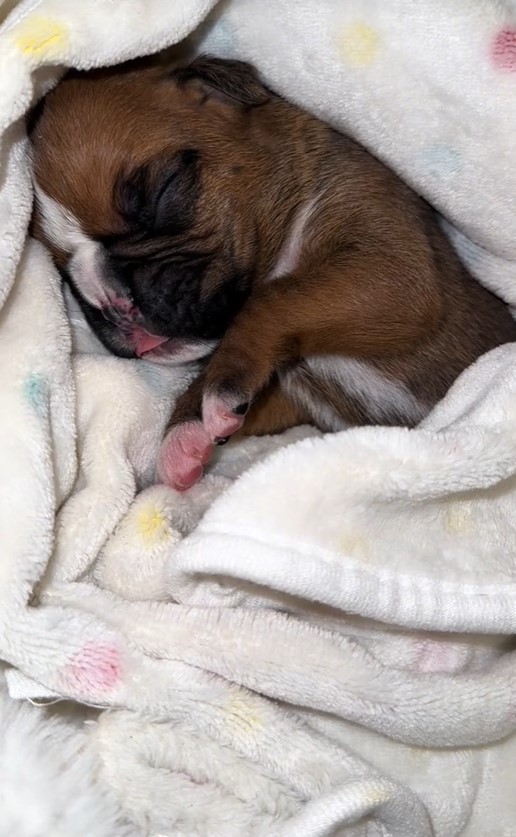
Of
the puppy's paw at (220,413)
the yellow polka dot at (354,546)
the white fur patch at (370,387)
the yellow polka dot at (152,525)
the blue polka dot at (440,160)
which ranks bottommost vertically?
the white fur patch at (370,387)

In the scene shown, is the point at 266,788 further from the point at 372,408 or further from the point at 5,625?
the point at 372,408

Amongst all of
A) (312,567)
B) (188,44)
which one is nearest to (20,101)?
(188,44)

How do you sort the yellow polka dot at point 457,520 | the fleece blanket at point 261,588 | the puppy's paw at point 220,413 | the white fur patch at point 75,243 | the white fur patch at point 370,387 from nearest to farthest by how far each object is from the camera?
the fleece blanket at point 261,588
the yellow polka dot at point 457,520
the puppy's paw at point 220,413
the white fur patch at point 75,243
the white fur patch at point 370,387

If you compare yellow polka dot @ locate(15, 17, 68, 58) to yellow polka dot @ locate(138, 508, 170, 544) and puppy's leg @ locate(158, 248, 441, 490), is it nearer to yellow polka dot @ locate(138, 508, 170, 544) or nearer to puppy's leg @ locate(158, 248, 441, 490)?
puppy's leg @ locate(158, 248, 441, 490)

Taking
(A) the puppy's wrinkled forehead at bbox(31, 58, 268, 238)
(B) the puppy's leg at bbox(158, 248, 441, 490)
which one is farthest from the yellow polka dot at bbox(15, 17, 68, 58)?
(B) the puppy's leg at bbox(158, 248, 441, 490)

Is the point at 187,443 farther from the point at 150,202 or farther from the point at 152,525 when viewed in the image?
the point at 150,202

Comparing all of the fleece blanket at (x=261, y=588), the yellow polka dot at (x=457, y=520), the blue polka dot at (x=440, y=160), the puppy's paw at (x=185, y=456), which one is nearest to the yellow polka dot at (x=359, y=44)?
the fleece blanket at (x=261, y=588)

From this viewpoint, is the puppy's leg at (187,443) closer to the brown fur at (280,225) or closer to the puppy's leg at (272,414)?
the brown fur at (280,225)

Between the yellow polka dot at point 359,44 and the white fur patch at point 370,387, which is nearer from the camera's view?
the yellow polka dot at point 359,44
